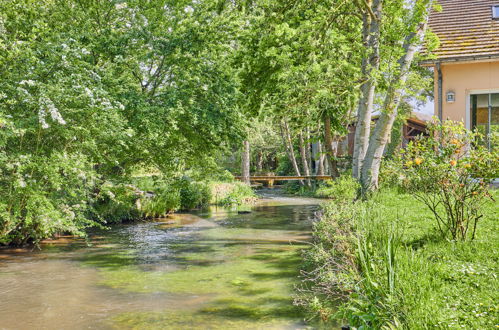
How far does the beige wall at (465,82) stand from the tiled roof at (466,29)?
42 cm

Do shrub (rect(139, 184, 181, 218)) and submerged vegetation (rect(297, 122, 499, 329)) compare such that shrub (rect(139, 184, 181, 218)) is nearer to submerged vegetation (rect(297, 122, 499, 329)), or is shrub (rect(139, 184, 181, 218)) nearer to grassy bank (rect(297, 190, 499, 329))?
submerged vegetation (rect(297, 122, 499, 329))

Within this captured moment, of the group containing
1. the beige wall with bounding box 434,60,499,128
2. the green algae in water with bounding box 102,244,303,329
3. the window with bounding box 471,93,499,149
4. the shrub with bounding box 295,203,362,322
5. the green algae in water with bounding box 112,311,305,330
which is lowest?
the green algae in water with bounding box 112,311,305,330

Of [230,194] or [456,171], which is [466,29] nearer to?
[456,171]

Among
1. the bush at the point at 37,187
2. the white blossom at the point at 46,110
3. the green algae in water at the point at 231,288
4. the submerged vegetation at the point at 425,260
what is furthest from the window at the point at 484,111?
the white blossom at the point at 46,110

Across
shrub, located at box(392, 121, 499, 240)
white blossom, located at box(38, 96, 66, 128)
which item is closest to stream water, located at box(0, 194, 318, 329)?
shrub, located at box(392, 121, 499, 240)

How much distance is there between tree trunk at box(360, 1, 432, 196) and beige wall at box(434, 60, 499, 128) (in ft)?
10.6

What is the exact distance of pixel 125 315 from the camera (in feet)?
22.5

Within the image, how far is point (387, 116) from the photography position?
11.8 m

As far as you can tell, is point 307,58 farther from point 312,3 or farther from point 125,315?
point 125,315

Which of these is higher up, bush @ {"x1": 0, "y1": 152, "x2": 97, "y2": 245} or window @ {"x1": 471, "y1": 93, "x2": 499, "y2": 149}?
window @ {"x1": 471, "y1": 93, "x2": 499, "y2": 149}

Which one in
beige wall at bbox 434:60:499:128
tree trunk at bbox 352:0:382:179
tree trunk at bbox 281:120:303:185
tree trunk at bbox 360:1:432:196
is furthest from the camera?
tree trunk at bbox 281:120:303:185

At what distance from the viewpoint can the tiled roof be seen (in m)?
14.4

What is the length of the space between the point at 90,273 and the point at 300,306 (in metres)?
4.73

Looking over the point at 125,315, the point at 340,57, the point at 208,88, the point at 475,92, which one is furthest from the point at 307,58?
the point at 125,315
